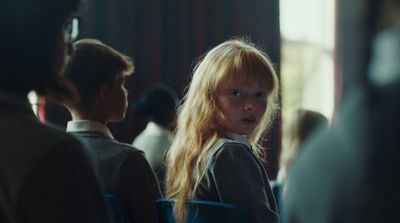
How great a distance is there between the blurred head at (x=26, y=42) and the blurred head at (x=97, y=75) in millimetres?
853

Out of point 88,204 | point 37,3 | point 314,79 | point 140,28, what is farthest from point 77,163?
point 314,79

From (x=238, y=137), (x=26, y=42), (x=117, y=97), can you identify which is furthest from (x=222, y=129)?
(x=26, y=42)

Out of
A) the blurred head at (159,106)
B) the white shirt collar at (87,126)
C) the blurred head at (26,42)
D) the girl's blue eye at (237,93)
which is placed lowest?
the blurred head at (159,106)

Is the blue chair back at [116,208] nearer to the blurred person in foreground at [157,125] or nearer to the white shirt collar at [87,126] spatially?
the white shirt collar at [87,126]

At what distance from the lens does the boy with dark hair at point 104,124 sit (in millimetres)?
1809

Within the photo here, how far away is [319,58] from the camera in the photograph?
18.9ft

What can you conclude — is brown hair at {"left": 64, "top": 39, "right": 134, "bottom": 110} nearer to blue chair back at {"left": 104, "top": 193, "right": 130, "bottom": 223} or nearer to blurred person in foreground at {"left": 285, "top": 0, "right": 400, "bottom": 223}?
blue chair back at {"left": 104, "top": 193, "right": 130, "bottom": 223}

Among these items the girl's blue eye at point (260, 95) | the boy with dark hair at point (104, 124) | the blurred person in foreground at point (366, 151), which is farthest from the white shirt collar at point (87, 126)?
the blurred person in foreground at point (366, 151)

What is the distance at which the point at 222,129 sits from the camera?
77.2 inches

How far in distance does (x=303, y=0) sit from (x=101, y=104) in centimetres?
404

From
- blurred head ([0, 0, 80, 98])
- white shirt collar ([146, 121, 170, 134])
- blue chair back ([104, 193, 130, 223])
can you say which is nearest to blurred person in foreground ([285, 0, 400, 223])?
blurred head ([0, 0, 80, 98])

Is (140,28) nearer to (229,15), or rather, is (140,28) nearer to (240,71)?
(229,15)

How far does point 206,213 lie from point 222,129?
0.44 m

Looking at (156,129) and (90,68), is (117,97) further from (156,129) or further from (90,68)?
(156,129)
